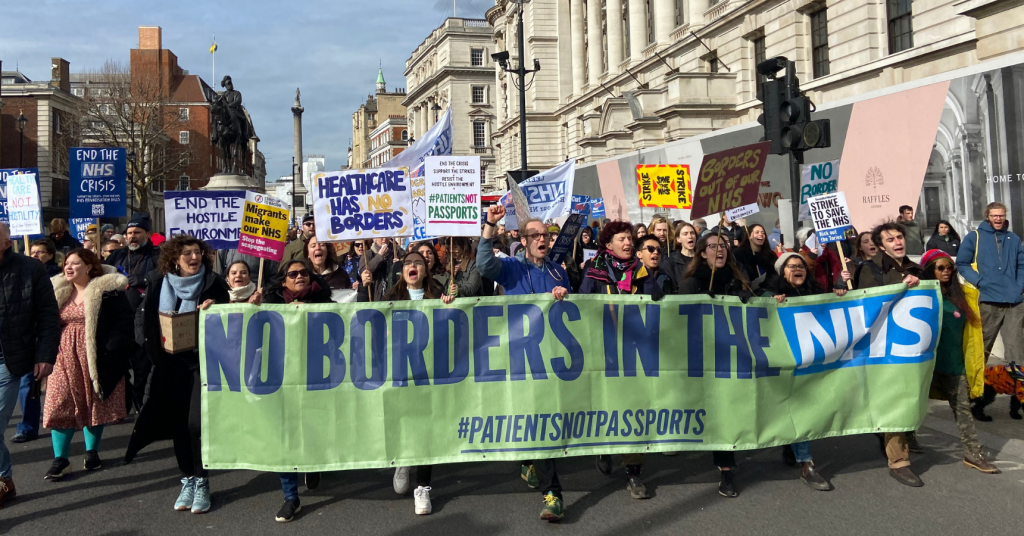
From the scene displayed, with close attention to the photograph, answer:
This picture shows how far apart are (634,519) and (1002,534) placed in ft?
6.82

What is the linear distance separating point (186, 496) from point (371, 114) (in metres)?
151

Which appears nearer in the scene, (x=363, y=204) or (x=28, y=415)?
(x=363, y=204)

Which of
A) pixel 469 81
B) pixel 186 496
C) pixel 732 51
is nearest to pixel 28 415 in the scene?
pixel 186 496

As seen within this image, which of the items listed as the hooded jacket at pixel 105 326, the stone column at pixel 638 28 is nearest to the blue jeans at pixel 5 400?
the hooded jacket at pixel 105 326

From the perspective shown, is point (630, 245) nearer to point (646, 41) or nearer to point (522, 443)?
point (522, 443)

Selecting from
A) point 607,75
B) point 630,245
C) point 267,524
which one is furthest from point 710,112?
point 267,524

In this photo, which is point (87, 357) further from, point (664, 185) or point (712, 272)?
point (664, 185)

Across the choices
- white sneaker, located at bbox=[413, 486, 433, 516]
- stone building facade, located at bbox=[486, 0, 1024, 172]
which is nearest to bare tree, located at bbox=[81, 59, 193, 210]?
stone building facade, located at bbox=[486, 0, 1024, 172]

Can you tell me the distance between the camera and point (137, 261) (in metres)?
9.03

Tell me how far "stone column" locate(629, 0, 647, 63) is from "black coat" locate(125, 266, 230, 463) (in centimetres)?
3734

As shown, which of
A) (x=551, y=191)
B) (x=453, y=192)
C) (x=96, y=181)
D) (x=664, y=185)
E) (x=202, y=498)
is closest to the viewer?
(x=202, y=498)

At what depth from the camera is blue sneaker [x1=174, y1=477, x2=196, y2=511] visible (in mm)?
5277

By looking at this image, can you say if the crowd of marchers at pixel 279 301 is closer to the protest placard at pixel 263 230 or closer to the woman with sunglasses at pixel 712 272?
the woman with sunglasses at pixel 712 272

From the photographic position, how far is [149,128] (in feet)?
148
